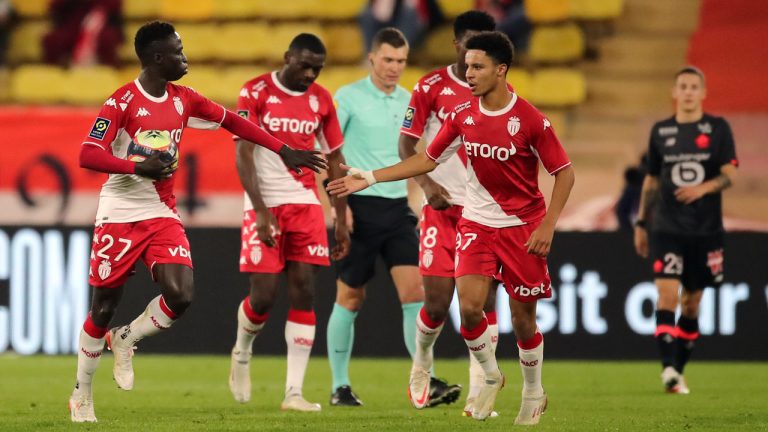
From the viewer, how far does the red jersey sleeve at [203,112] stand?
7457mm

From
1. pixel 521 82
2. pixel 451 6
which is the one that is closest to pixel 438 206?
pixel 521 82

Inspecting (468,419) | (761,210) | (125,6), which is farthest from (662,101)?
(468,419)

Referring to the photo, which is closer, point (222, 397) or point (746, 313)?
point (222, 397)

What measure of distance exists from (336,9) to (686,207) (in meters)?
8.37

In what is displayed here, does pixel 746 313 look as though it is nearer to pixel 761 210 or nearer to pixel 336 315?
pixel 761 210

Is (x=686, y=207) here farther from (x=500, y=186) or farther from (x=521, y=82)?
(x=521, y=82)

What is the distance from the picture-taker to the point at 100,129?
695 cm

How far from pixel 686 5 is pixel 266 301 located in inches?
404

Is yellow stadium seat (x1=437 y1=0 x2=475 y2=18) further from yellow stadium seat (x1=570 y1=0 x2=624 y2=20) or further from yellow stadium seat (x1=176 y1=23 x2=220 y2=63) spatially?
yellow stadium seat (x1=176 y1=23 x2=220 y2=63)

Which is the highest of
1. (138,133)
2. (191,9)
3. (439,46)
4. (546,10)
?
(191,9)

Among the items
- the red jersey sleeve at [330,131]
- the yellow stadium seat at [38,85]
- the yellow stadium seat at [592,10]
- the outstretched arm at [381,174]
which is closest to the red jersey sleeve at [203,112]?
the outstretched arm at [381,174]

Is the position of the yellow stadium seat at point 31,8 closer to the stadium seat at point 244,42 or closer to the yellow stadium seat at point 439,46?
the stadium seat at point 244,42

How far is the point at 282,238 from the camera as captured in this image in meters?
8.49

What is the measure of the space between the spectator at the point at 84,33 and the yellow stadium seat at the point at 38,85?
0.32 meters
